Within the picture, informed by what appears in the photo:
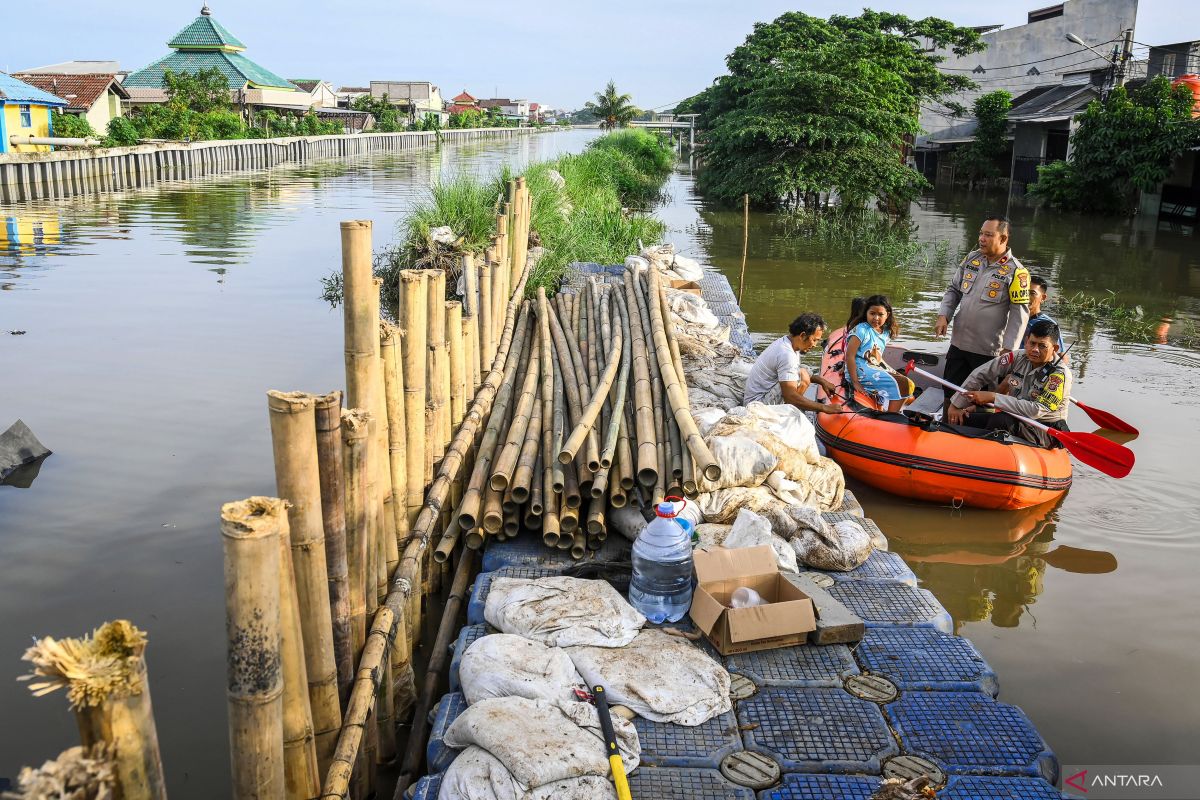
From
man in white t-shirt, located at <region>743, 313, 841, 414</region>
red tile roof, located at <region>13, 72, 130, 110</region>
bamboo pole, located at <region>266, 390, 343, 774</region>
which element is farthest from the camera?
red tile roof, located at <region>13, 72, 130, 110</region>

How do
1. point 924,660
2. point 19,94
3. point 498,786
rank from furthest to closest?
point 19,94 → point 924,660 → point 498,786

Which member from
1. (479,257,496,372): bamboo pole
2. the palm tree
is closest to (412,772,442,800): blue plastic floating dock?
(479,257,496,372): bamboo pole

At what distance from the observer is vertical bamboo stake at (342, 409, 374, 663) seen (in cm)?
303

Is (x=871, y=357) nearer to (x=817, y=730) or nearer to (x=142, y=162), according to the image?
(x=817, y=730)

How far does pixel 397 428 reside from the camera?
12.9 feet

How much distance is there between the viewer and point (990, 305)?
22.9 ft

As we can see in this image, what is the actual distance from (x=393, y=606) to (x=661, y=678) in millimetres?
1076

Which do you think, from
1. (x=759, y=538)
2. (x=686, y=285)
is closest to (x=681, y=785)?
(x=759, y=538)

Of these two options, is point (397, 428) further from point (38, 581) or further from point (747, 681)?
point (38, 581)

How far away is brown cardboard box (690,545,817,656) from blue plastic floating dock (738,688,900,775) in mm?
273

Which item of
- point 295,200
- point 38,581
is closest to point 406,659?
point 38,581

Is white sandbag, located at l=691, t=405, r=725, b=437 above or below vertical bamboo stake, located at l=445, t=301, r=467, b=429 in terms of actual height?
below

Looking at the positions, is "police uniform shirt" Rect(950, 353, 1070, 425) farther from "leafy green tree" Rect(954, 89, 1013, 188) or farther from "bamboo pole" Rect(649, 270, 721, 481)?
"leafy green tree" Rect(954, 89, 1013, 188)

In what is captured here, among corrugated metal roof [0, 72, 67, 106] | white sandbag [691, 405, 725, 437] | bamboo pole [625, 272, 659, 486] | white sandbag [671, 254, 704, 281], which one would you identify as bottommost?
white sandbag [691, 405, 725, 437]
